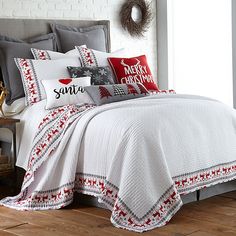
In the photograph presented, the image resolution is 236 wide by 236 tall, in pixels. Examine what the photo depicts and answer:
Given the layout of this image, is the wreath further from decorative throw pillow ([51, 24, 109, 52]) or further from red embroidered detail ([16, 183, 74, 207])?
red embroidered detail ([16, 183, 74, 207])

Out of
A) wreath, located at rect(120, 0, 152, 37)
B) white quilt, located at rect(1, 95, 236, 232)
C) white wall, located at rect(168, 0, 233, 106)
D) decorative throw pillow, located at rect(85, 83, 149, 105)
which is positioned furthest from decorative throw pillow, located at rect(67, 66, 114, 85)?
white wall, located at rect(168, 0, 233, 106)

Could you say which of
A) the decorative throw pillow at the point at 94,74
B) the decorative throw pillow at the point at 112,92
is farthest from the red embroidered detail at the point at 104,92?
the decorative throw pillow at the point at 94,74

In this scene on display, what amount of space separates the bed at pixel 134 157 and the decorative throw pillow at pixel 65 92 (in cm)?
11

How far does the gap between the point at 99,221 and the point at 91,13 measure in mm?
2748

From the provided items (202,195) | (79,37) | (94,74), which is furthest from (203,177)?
(79,37)

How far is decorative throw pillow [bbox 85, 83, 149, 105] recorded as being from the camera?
Result: 4.70 metres

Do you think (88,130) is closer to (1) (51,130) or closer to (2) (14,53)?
(1) (51,130)

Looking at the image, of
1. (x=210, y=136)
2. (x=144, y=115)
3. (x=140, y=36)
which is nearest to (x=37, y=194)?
(x=144, y=115)

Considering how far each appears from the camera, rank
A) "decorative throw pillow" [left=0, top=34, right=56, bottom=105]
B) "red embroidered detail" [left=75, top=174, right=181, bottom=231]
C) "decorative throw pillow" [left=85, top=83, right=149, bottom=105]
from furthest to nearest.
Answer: "decorative throw pillow" [left=0, top=34, right=56, bottom=105] < "decorative throw pillow" [left=85, top=83, right=149, bottom=105] < "red embroidered detail" [left=75, top=174, right=181, bottom=231]

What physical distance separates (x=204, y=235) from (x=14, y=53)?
235 cm

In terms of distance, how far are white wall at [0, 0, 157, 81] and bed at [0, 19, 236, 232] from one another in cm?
115

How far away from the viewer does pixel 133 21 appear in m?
6.57

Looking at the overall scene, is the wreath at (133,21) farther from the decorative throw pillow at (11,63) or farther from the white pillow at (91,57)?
the decorative throw pillow at (11,63)

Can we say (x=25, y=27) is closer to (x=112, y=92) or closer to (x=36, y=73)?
(x=36, y=73)
